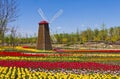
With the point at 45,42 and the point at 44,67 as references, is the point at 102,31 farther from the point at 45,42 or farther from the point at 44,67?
the point at 44,67

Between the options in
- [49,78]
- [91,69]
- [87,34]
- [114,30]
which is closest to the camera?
[49,78]

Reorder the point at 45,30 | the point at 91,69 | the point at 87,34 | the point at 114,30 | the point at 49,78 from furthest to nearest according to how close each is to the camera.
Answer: the point at 114,30, the point at 87,34, the point at 45,30, the point at 91,69, the point at 49,78

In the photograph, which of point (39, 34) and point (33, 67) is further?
point (39, 34)

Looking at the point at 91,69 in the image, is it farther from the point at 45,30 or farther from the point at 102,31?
the point at 102,31

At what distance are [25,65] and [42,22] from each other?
25.4 meters

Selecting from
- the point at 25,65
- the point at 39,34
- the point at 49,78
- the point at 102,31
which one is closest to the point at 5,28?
the point at 39,34

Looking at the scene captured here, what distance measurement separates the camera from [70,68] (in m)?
16.3

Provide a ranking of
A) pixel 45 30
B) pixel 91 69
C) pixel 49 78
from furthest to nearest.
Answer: pixel 45 30, pixel 91 69, pixel 49 78

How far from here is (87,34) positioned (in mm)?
100938

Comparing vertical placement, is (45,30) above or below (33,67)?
above

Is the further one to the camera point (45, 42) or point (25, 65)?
point (45, 42)

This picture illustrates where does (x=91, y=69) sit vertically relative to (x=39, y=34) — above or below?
below

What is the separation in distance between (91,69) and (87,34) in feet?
279

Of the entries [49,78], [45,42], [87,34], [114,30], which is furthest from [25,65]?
[114,30]
